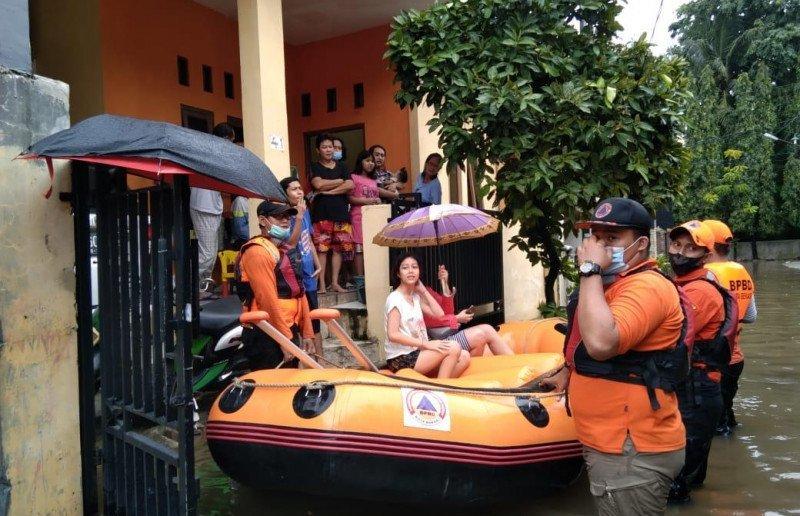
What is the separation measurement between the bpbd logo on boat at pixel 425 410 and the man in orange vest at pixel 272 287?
1146mm

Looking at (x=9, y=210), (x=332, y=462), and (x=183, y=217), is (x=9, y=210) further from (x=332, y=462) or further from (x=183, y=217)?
(x=332, y=462)

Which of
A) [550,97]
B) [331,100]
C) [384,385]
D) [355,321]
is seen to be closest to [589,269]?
[384,385]

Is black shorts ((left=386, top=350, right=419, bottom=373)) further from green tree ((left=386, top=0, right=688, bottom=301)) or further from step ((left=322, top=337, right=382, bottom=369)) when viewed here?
green tree ((left=386, top=0, right=688, bottom=301))

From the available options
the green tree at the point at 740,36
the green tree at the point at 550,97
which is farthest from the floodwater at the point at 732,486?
the green tree at the point at 740,36

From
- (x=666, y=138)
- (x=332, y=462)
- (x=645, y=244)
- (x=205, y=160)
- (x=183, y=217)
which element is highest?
(x=666, y=138)

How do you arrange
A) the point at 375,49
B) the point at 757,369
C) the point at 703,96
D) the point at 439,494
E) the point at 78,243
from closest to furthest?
the point at 78,243 → the point at 439,494 → the point at 757,369 → the point at 375,49 → the point at 703,96

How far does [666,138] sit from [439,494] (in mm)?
3817

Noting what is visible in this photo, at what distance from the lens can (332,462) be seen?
385cm

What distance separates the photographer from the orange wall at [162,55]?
8.06m

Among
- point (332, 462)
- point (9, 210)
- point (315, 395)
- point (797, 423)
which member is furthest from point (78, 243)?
point (797, 423)

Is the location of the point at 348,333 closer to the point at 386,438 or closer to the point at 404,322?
the point at 404,322

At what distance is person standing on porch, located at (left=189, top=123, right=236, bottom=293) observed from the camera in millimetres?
6699

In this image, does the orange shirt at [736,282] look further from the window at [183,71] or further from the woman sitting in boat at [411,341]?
the window at [183,71]

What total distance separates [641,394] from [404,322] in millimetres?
2893
